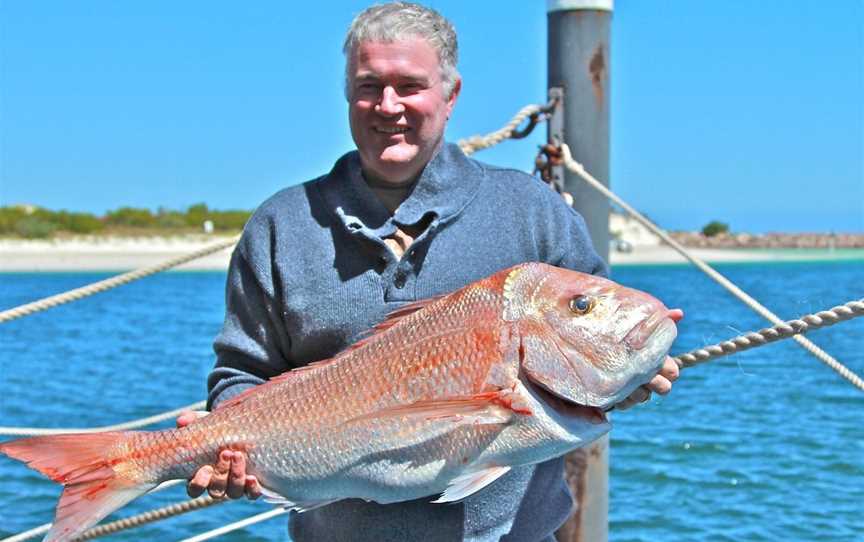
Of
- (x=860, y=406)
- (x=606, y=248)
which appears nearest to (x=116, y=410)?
(x=860, y=406)

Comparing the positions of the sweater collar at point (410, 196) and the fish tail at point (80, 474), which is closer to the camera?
the fish tail at point (80, 474)

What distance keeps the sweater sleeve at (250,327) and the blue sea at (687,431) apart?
3.90 ft

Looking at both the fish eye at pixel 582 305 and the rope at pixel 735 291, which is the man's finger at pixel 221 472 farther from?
the rope at pixel 735 291

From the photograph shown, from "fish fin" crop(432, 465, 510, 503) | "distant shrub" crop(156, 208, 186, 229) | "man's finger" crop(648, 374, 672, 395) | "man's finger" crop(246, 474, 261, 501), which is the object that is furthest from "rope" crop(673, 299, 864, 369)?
"distant shrub" crop(156, 208, 186, 229)

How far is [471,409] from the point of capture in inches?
95.7

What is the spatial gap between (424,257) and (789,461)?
31.5ft

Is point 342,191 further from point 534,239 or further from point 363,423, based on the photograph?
point 363,423

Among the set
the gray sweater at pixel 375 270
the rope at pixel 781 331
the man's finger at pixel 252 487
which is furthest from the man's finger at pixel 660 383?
the man's finger at pixel 252 487

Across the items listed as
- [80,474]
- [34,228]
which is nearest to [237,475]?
[80,474]

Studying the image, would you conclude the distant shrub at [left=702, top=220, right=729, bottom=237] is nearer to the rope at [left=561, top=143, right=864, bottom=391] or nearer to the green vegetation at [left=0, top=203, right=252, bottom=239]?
the green vegetation at [left=0, top=203, right=252, bottom=239]

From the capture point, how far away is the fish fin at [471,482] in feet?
8.27

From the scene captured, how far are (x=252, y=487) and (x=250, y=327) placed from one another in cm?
53

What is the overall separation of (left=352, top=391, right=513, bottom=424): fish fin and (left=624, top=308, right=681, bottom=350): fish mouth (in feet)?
1.00

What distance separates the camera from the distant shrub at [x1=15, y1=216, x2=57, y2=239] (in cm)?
7225
